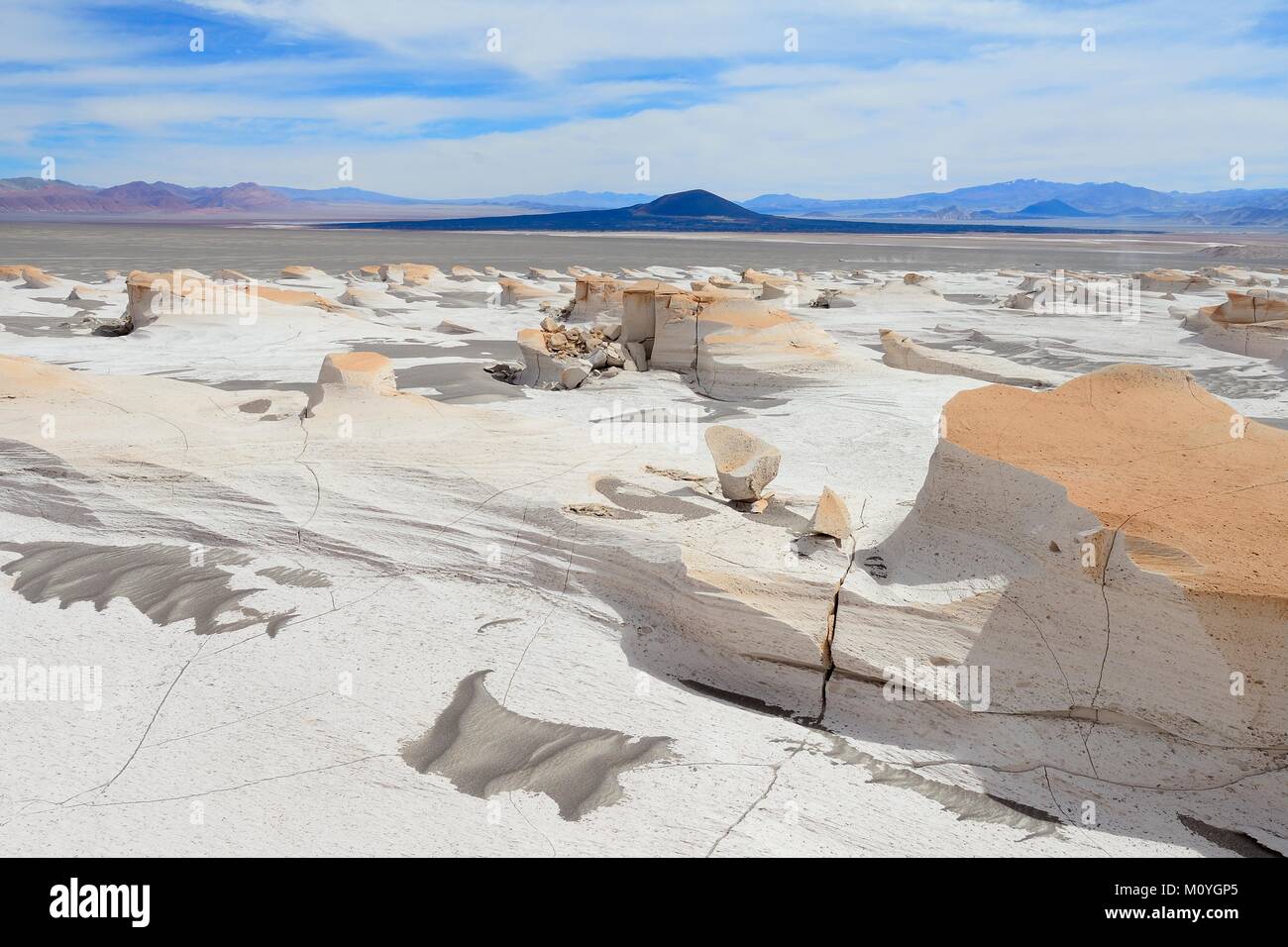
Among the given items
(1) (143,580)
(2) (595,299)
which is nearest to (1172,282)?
(2) (595,299)

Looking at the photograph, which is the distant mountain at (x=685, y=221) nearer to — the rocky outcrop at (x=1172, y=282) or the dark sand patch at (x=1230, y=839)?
the rocky outcrop at (x=1172, y=282)

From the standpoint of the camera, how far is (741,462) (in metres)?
4.78

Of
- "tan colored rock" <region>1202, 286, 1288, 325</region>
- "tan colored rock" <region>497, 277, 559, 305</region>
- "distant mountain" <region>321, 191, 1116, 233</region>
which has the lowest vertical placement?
"tan colored rock" <region>1202, 286, 1288, 325</region>

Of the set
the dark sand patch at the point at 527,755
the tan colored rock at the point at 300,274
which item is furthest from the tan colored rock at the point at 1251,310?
the tan colored rock at the point at 300,274

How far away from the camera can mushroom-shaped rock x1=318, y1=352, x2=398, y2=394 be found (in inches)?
234

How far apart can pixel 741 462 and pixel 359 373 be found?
281 cm

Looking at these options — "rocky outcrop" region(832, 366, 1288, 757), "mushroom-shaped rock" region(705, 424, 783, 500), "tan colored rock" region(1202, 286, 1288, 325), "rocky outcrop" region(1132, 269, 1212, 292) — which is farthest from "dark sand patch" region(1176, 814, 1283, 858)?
"rocky outcrop" region(1132, 269, 1212, 292)

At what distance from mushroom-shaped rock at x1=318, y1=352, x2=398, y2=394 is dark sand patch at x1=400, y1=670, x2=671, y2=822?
3.27m

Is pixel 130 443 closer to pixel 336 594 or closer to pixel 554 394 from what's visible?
pixel 336 594

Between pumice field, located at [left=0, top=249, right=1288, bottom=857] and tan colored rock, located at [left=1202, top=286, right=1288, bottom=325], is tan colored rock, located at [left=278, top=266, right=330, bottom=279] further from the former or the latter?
tan colored rock, located at [left=1202, top=286, right=1288, bottom=325]

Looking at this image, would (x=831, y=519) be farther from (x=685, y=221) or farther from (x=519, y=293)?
(x=685, y=221)

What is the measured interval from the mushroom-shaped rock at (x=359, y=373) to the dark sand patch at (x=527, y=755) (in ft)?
10.7

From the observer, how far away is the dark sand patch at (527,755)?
9.17 ft

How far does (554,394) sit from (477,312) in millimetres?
7678
